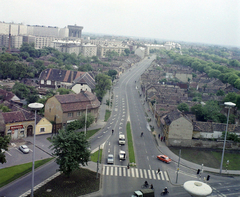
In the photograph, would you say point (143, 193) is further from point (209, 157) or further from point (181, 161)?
point (209, 157)

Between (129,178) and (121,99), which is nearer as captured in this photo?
(129,178)

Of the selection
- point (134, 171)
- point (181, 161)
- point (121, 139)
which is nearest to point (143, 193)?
point (134, 171)

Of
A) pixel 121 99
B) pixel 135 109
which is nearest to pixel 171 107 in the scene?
pixel 135 109

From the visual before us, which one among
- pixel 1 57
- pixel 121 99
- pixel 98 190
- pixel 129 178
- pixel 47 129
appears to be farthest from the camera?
pixel 1 57

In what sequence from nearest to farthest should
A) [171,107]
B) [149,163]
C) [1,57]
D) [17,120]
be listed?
[149,163] < [17,120] < [171,107] < [1,57]

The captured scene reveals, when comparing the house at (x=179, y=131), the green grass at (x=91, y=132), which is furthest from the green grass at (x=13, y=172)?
the house at (x=179, y=131)

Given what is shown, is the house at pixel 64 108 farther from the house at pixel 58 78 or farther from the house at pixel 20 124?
the house at pixel 58 78

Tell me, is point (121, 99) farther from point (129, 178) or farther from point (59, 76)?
point (129, 178)
